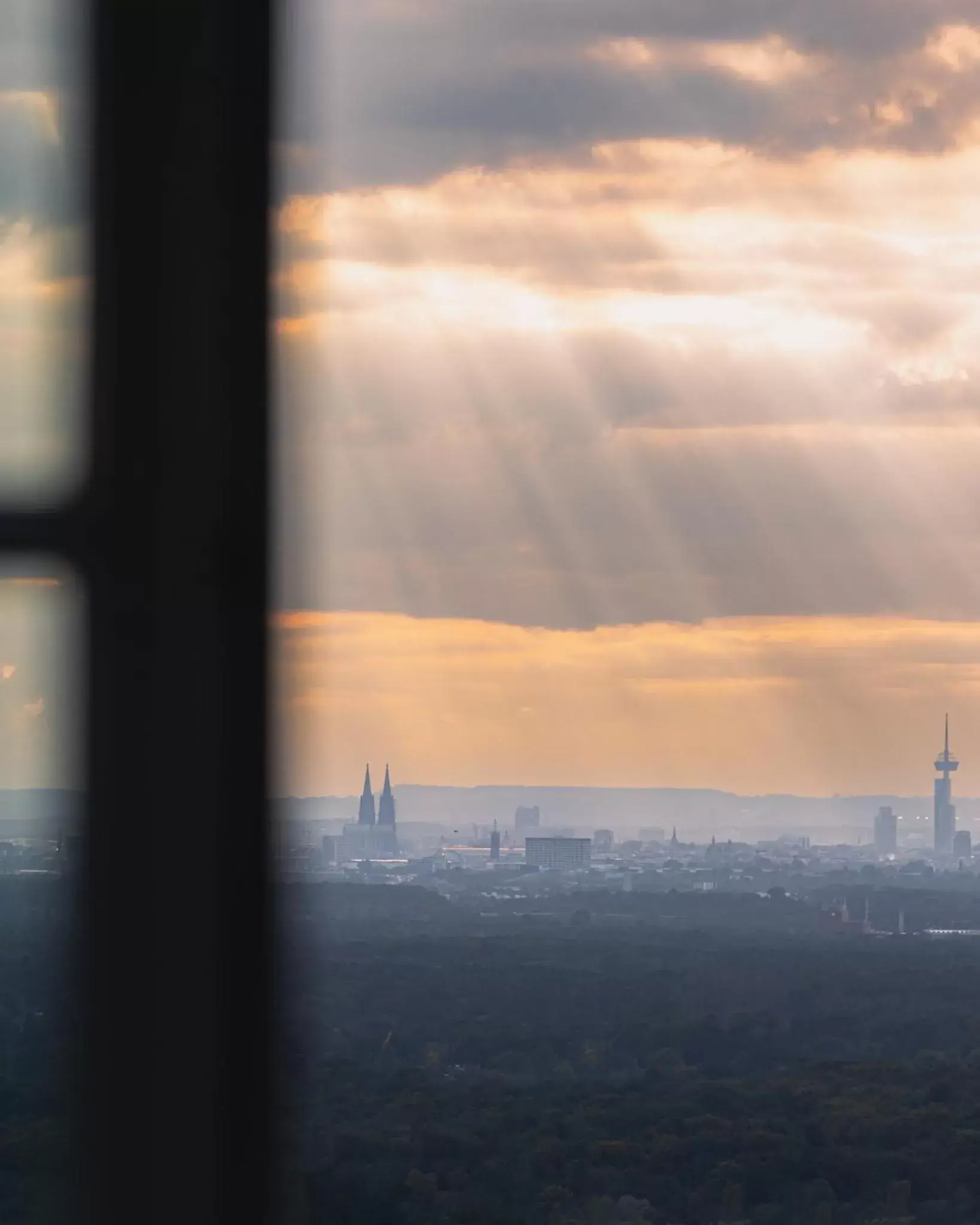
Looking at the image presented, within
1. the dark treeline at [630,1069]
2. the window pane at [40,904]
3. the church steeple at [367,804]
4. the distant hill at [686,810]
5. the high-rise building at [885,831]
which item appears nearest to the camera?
the window pane at [40,904]

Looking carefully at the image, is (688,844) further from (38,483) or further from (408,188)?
(38,483)

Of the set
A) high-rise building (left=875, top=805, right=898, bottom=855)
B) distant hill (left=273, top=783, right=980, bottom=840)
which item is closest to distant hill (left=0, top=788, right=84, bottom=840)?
distant hill (left=273, top=783, right=980, bottom=840)

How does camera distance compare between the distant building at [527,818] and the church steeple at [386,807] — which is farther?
the distant building at [527,818]

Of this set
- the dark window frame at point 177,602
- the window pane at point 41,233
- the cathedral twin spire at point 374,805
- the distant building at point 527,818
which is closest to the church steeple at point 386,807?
the cathedral twin spire at point 374,805

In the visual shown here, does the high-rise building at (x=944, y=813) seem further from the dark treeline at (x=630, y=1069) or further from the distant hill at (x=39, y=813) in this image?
the distant hill at (x=39, y=813)

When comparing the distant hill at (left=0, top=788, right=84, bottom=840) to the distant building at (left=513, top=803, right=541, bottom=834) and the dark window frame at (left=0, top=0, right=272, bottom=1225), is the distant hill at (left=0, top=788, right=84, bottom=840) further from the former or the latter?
the distant building at (left=513, top=803, right=541, bottom=834)

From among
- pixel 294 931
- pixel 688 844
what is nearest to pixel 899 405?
pixel 688 844

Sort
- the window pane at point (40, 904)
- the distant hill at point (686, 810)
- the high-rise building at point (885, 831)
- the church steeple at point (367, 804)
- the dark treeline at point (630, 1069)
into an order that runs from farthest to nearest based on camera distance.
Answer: the high-rise building at point (885, 831)
the distant hill at point (686, 810)
the church steeple at point (367, 804)
the dark treeline at point (630, 1069)
the window pane at point (40, 904)
